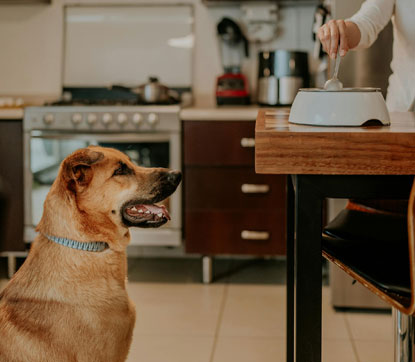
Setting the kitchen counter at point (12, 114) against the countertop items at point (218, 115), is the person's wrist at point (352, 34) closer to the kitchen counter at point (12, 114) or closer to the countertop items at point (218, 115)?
the countertop items at point (218, 115)

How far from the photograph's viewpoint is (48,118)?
3.30 meters

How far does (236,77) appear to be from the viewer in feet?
12.0

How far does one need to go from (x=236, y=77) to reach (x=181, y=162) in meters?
0.68

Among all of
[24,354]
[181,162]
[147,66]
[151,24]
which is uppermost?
[151,24]

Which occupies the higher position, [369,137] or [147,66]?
[147,66]

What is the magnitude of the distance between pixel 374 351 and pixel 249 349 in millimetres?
478

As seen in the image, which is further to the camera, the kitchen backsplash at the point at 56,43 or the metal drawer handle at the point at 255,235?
the kitchen backsplash at the point at 56,43

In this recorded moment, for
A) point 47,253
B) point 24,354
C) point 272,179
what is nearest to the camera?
point 24,354

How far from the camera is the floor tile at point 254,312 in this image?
2.70 meters

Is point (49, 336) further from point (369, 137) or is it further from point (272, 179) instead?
point (272, 179)

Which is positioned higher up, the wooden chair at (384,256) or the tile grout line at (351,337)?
the wooden chair at (384,256)

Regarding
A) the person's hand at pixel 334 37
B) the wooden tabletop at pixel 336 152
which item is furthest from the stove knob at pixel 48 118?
the wooden tabletop at pixel 336 152

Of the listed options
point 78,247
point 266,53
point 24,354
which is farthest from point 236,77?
point 24,354

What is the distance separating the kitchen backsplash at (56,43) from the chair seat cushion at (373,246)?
2080 millimetres
